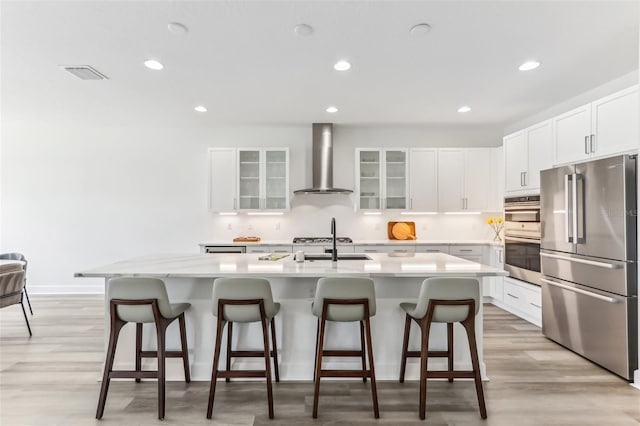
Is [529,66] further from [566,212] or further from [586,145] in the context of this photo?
[566,212]

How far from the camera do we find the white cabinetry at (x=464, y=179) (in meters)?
5.51

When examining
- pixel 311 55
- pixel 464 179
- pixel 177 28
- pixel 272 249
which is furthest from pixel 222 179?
pixel 464 179

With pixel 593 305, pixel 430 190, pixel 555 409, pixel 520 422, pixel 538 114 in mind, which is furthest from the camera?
pixel 430 190

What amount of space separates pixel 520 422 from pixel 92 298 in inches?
227

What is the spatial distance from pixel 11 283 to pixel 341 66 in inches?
158

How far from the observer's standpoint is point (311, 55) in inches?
124

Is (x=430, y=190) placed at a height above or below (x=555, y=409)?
above

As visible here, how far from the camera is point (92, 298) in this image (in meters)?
5.52

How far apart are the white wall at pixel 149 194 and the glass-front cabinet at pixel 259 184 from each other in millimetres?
386

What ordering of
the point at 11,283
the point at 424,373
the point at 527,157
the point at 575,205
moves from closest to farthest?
the point at 424,373 < the point at 575,205 < the point at 11,283 < the point at 527,157

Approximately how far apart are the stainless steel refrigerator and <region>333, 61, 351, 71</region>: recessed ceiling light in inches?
89.2

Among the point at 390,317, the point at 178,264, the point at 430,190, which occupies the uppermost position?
the point at 430,190

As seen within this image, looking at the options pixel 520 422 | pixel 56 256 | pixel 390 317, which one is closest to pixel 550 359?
pixel 520 422

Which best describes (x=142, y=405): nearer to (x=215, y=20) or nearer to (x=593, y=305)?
(x=215, y=20)
